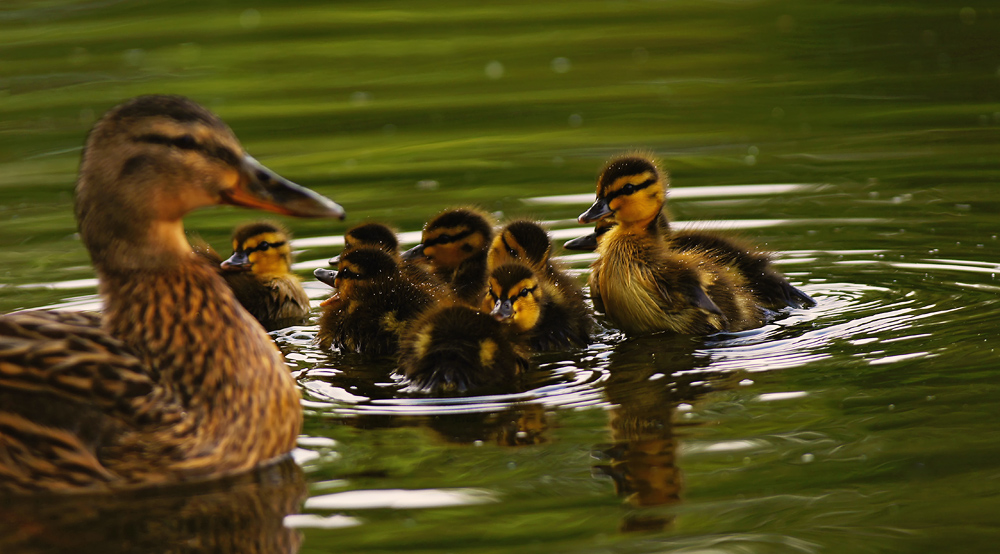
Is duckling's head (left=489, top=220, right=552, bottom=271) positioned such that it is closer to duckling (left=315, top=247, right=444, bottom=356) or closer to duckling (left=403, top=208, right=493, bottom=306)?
duckling (left=403, top=208, right=493, bottom=306)

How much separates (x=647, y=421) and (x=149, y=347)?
1.51 metres

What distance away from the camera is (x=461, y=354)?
4.56 meters

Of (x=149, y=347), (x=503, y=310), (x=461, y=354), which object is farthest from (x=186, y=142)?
(x=503, y=310)

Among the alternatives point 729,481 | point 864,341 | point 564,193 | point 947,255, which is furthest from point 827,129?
point 729,481

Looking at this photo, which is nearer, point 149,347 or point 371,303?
point 149,347

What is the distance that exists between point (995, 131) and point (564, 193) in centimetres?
260

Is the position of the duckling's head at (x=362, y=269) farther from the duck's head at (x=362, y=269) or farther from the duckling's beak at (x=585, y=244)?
the duckling's beak at (x=585, y=244)

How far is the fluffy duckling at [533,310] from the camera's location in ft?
15.9

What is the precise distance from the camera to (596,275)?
5.96m

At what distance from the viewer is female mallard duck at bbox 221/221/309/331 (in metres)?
5.86

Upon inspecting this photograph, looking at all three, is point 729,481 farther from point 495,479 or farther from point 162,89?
point 162,89

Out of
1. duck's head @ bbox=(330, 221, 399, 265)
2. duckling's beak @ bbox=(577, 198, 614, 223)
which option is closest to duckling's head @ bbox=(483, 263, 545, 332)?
duckling's beak @ bbox=(577, 198, 614, 223)

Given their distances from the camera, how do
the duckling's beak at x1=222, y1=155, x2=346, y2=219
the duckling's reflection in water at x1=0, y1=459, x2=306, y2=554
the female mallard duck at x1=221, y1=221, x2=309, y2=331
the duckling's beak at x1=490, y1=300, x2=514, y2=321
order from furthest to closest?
the female mallard duck at x1=221, y1=221, x2=309, y2=331, the duckling's beak at x1=490, y1=300, x2=514, y2=321, the duckling's beak at x1=222, y1=155, x2=346, y2=219, the duckling's reflection in water at x1=0, y1=459, x2=306, y2=554

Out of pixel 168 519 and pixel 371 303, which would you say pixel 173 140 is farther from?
pixel 371 303
